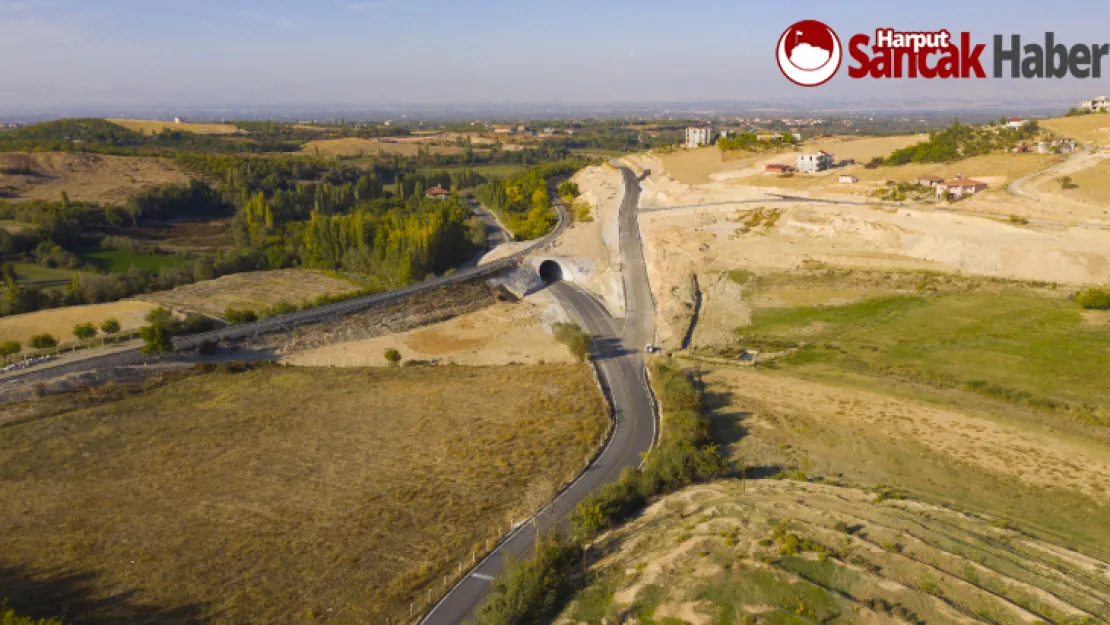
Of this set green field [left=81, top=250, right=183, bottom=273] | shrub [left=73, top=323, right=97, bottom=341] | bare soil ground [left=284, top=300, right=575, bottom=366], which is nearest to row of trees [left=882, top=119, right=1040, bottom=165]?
bare soil ground [left=284, top=300, right=575, bottom=366]

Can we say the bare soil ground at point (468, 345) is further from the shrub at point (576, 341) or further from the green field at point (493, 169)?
the green field at point (493, 169)

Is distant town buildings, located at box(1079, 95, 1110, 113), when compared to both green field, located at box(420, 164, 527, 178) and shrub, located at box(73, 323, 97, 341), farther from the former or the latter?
shrub, located at box(73, 323, 97, 341)

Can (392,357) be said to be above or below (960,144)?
below

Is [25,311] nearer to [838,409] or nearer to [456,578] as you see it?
[456,578]

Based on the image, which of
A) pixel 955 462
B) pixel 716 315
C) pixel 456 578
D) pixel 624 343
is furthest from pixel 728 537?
pixel 716 315

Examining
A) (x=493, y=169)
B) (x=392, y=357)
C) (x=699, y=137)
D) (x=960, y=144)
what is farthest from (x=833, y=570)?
(x=493, y=169)

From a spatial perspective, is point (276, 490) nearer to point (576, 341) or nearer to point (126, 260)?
point (576, 341)

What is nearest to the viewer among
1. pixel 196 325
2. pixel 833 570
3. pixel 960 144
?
pixel 833 570
